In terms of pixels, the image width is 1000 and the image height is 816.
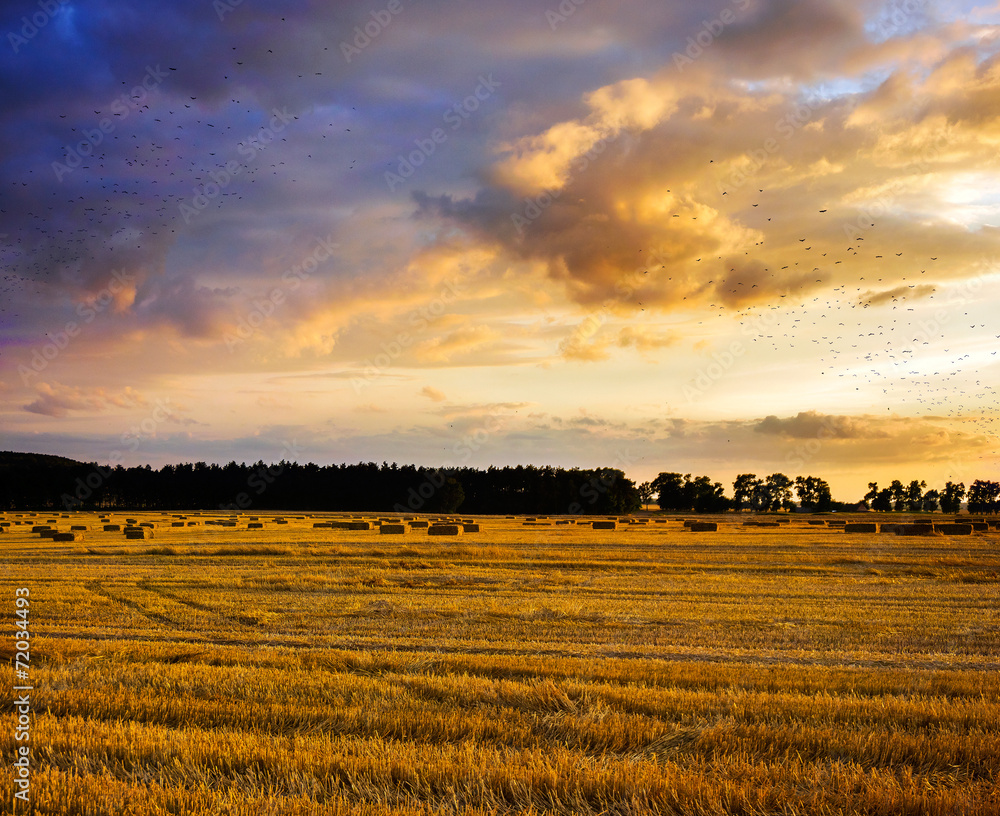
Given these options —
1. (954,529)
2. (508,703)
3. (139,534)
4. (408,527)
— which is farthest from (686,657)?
(954,529)

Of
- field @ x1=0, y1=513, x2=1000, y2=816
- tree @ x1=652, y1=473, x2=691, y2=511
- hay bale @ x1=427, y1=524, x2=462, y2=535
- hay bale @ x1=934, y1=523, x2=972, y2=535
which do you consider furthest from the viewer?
tree @ x1=652, y1=473, x2=691, y2=511

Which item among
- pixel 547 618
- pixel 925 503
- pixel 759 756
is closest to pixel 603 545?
pixel 547 618

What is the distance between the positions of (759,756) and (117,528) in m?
63.1

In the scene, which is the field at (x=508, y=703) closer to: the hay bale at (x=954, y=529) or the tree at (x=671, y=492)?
the hay bale at (x=954, y=529)

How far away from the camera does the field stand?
5.73 m

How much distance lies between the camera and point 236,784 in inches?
229

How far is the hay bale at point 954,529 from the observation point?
61.3 m

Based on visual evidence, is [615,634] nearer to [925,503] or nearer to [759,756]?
[759,756]

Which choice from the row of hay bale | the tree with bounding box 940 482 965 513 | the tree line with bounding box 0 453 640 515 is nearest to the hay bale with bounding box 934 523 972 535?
the row of hay bale

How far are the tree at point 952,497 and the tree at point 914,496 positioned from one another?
711 cm

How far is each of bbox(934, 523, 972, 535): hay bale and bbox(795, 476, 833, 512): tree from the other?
12165cm

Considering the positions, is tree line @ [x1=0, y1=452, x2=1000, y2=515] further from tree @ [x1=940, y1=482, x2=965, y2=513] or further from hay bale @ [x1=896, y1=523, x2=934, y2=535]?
hay bale @ [x1=896, y1=523, x2=934, y2=535]

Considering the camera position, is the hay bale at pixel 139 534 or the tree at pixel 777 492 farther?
the tree at pixel 777 492

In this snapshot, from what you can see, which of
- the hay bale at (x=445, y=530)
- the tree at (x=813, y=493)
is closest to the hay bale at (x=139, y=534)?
the hay bale at (x=445, y=530)
